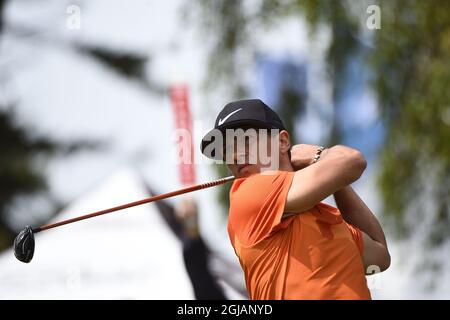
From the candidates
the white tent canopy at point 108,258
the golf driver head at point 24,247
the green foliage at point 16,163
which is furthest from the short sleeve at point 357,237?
the green foliage at point 16,163

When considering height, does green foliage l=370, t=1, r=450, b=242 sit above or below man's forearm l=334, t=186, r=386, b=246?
below

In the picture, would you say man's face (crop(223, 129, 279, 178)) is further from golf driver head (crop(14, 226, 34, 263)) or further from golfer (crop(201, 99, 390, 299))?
golf driver head (crop(14, 226, 34, 263))

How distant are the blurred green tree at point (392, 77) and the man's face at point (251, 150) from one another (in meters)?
3.90

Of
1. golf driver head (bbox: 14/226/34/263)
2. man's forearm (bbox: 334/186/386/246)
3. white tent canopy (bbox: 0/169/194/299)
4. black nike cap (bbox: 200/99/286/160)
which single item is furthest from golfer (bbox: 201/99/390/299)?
white tent canopy (bbox: 0/169/194/299)

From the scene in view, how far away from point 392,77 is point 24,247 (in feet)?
13.5

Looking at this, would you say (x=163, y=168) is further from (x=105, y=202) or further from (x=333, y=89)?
(x=333, y=89)

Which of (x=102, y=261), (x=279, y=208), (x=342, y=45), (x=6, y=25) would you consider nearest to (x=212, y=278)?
(x=102, y=261)

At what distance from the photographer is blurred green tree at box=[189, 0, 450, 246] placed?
21.1 feet

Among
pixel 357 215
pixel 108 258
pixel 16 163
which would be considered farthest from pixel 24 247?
pixel 16 163

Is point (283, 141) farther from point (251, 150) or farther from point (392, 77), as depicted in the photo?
point (392, 77)

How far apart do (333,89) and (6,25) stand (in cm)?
257

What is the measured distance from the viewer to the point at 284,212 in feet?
7.90

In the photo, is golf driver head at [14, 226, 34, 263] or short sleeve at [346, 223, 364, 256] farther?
golf driver head at [14, 226, 34, 263]

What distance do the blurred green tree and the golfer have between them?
390 centimetres
